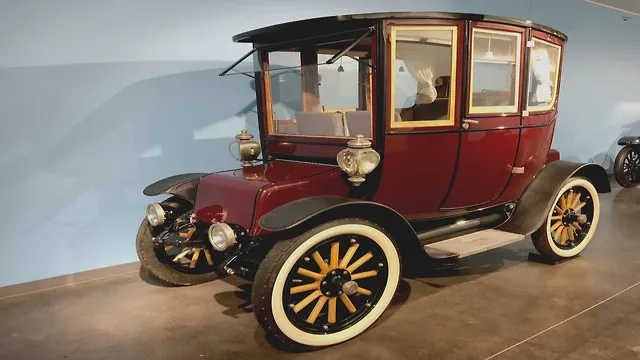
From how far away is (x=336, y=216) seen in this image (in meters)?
2.14

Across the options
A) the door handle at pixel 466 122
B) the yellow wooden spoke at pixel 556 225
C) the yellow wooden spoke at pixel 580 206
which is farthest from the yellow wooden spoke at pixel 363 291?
the yellow wooden spoke at pixel 580 206

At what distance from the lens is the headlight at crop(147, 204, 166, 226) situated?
258cm

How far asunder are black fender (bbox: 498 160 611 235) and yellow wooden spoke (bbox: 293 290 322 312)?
150 centimetres

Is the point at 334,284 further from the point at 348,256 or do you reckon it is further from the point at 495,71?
the point at 495,71

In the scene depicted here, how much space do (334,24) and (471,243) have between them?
59.3 inches

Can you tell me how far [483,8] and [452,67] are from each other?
107 inches

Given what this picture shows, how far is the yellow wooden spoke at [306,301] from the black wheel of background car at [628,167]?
532 cm

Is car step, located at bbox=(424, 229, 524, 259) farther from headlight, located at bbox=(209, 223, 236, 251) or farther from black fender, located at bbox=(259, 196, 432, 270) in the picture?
headlight, located at bbox=(209, 223, 236, 251)

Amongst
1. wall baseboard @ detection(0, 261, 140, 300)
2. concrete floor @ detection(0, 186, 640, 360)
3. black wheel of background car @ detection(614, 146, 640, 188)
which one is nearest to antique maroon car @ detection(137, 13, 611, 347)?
concrete floor @ detection(0, 186, 640, 360)

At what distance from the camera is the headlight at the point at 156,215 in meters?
2.58

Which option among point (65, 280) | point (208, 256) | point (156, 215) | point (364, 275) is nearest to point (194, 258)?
point (208, 256)

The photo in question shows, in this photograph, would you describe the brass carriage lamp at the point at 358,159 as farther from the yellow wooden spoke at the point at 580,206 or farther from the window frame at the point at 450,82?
the yellow wooden spoke at the point at 580,206

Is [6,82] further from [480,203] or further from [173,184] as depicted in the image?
[480,203]

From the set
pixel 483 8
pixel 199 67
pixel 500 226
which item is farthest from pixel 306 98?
pixel 483 8
